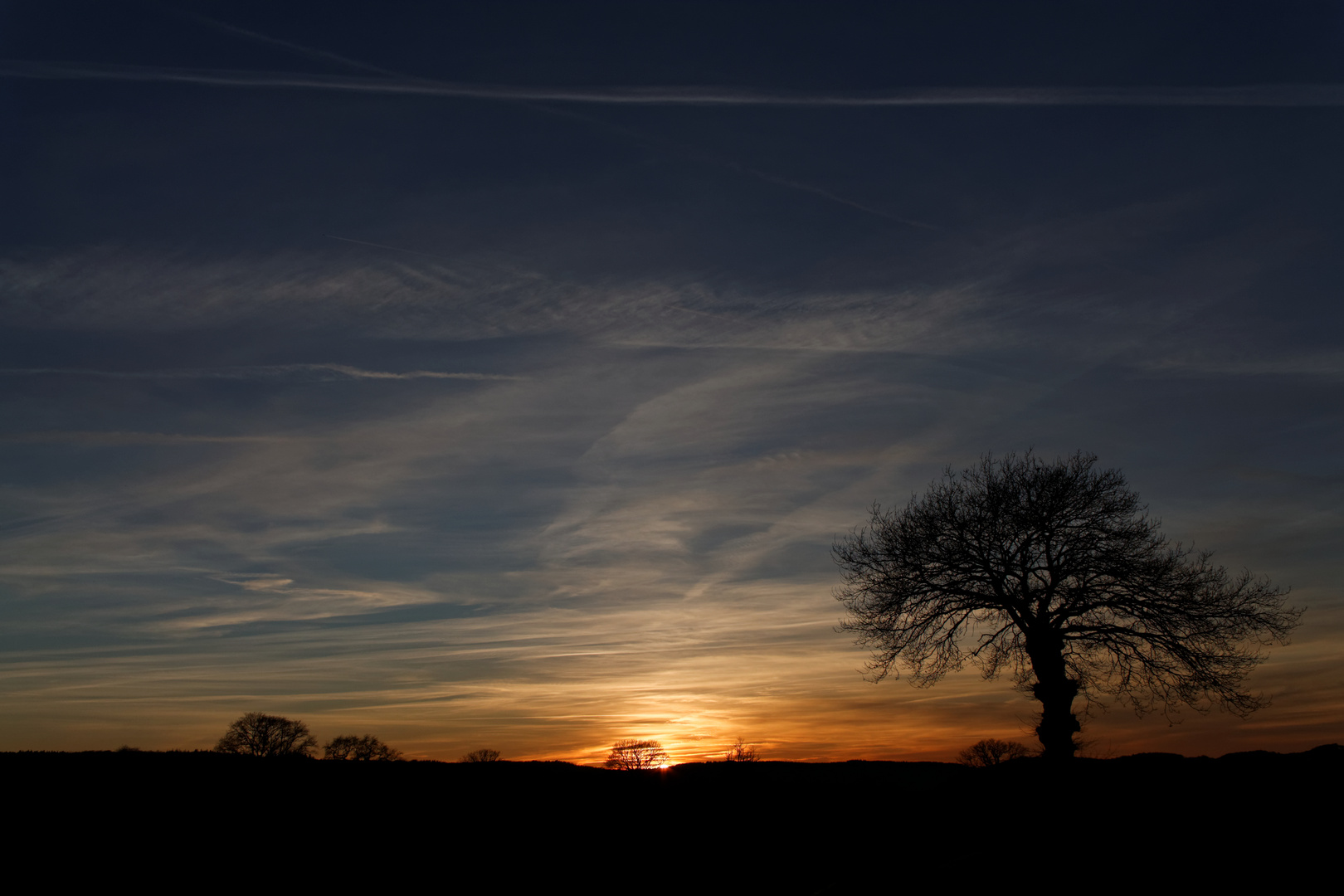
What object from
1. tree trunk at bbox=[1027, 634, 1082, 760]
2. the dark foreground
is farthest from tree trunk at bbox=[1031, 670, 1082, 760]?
the dark foreground

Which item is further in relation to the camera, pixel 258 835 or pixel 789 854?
pixel 789 854

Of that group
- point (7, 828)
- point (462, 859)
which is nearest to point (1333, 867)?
point (462, 859)

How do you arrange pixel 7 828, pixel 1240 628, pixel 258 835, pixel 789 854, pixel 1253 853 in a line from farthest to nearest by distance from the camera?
pixel 1240 628, pixel 789 854, pixel 258 835, pixel 7 828, pixel 1253 853

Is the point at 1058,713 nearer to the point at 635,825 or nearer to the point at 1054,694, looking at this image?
the point at 1054,694

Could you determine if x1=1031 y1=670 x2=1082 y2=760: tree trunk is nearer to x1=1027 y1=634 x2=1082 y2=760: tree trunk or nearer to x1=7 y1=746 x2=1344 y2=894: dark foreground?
x1=1027 y1=634 x2=1082 y2=760: tree trunk

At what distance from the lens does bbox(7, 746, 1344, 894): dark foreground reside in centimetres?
1098

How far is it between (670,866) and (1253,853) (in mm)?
8390

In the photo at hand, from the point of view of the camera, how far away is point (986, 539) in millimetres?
26531

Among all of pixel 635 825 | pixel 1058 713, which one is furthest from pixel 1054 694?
pixel 635 825

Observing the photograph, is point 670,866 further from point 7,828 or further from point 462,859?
point 7,828

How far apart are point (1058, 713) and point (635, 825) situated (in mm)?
15553

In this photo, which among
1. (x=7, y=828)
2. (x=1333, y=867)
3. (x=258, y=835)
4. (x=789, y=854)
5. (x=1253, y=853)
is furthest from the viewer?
(x=789, y=854)

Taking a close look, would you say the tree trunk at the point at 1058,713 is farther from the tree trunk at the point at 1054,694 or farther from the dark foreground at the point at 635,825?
the dark foreground at the point at 635,825

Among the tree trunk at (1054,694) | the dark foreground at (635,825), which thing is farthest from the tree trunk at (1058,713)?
the dark foreground at (635,825)
